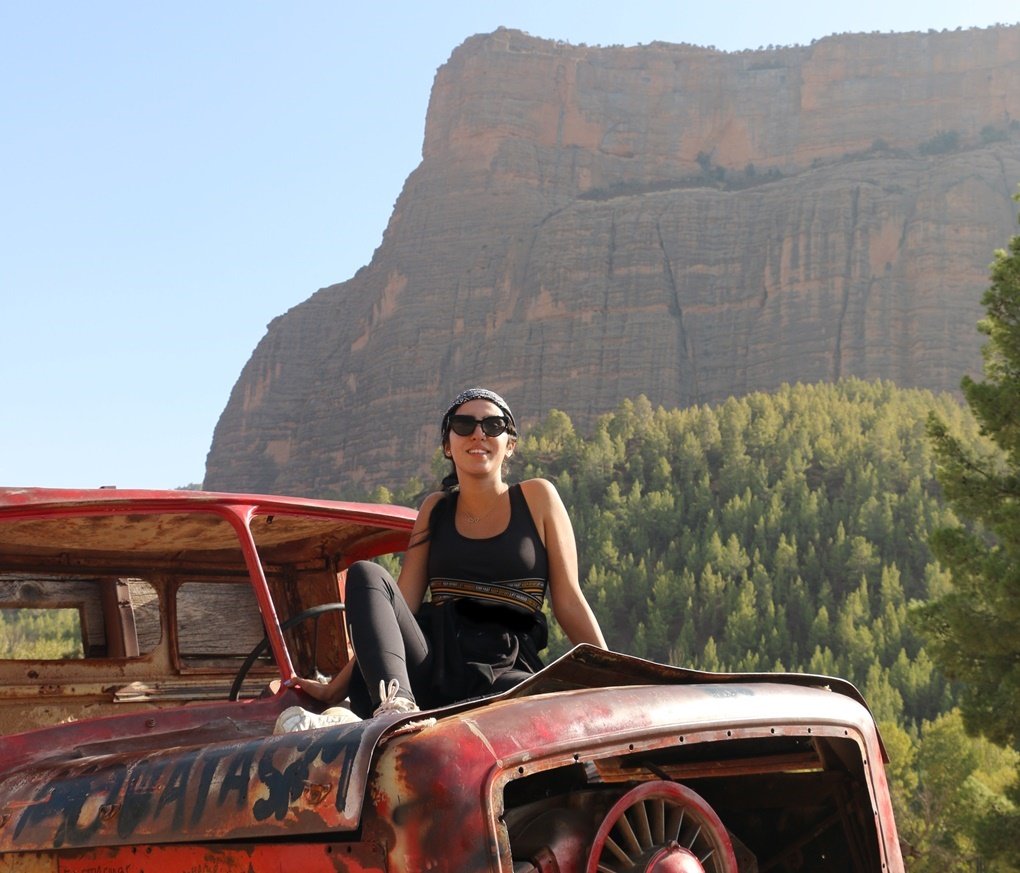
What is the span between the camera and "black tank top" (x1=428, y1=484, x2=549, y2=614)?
337 centimetres

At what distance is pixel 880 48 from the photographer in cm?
12400

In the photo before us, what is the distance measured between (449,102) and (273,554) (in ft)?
411

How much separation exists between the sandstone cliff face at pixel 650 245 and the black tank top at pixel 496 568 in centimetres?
10235

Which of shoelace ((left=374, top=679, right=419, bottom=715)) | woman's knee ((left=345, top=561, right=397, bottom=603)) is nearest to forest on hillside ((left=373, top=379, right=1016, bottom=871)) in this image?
woman's knee ((left=345, top=561, right=397, bottom=603))

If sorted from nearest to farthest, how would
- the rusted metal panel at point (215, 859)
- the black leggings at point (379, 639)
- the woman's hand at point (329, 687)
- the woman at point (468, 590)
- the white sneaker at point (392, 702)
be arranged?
1. the rusted metal panel at point (215, 859)
2. the white sneaker at point (392, 702)
3. the black leggings at point (379, 639)
4. the woman at point (468, 590)
5. the woman's hand at point (329, 687)

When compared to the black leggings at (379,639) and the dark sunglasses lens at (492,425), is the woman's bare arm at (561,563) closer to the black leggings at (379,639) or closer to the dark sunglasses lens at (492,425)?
the dark sunglasses lens at (492,425)

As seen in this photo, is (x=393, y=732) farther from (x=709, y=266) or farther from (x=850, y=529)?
(x=709, y=266)

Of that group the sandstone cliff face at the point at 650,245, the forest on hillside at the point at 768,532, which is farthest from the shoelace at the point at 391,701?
the sandstone cliff face at the point at 650,245

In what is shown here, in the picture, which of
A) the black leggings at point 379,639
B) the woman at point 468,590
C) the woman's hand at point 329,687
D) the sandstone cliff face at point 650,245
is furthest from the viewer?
the sandstone cliff face at point 650,245

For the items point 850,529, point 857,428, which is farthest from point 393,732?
point 857,428

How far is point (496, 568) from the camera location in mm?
3400

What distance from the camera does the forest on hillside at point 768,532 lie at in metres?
59.5

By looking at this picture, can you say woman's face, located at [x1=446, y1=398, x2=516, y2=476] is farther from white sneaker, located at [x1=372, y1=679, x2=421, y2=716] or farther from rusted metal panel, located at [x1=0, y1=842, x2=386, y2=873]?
rusted metal panel, located at [x1=0, y1=842, x2=386, y2=873]

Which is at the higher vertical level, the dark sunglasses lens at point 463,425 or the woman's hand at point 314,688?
the dark sunglasses lens at point 463,425
